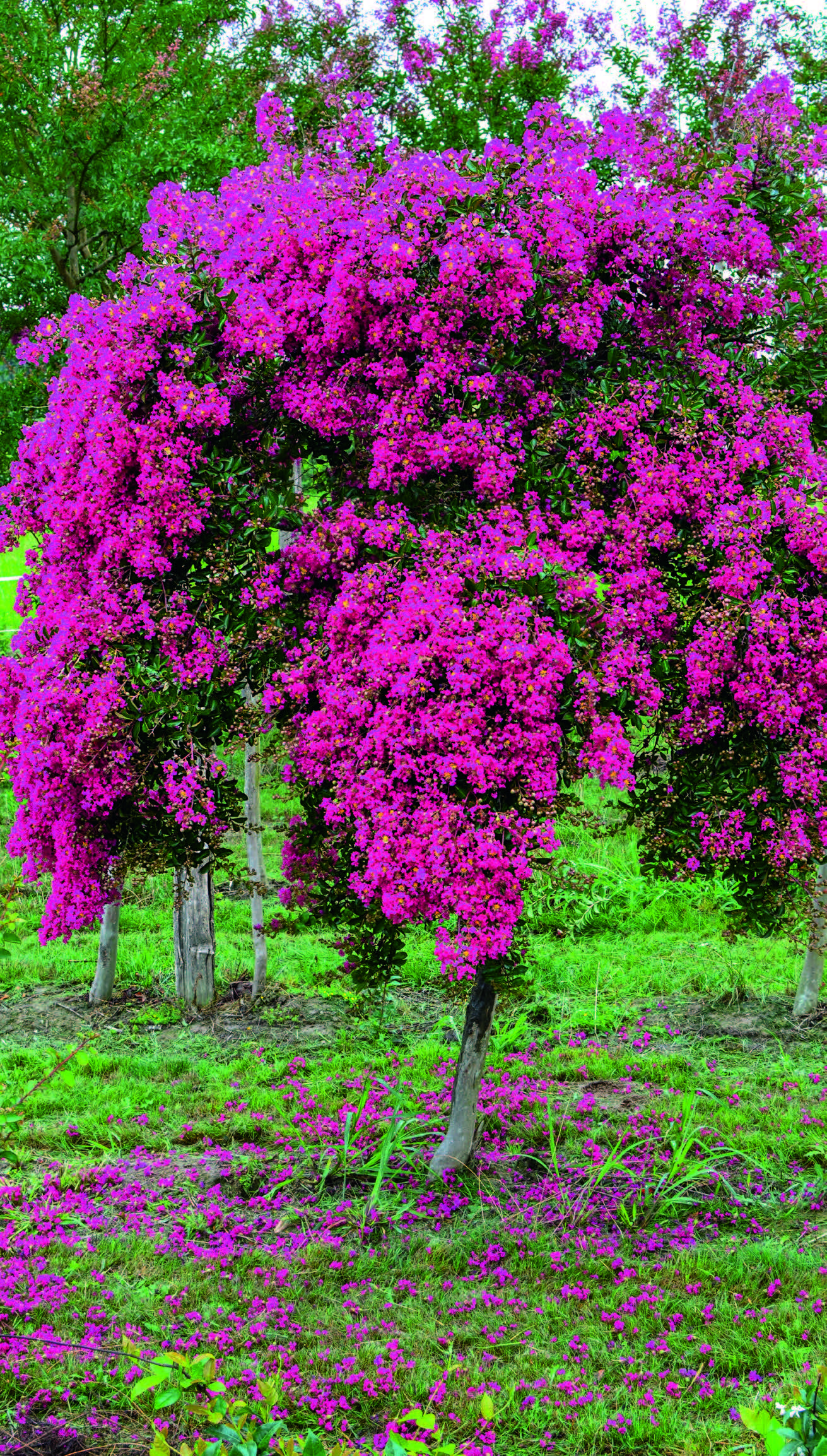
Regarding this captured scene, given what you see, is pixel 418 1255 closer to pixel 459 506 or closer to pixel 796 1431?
pixel 459 506

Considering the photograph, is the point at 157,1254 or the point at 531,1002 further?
the point at 531,1002

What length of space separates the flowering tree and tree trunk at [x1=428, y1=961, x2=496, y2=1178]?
2.48 feet

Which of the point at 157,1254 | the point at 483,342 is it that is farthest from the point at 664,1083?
the point at 483,342

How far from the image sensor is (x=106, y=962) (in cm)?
1042

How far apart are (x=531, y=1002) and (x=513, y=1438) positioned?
529cm

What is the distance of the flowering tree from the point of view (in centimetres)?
549

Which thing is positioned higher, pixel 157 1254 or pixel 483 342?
pixel 483 342

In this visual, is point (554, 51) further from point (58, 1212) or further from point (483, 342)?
point (58, 1212)

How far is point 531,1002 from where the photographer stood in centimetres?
1003

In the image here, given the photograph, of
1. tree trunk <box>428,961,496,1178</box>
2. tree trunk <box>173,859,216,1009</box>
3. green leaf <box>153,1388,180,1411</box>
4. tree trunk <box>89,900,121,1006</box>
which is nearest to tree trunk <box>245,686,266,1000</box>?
tree trunk <box>173,859,216,1009</box>

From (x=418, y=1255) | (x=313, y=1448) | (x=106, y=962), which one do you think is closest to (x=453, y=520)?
(x=418, y=1255)

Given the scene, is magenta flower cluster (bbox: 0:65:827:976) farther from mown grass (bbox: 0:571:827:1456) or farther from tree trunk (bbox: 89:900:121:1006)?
tree trunk (bbox: 89:900:121:1006)

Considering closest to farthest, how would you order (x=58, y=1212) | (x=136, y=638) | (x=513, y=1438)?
(x=513, y=1438)
(x=136, y=638)
(x=58, y=1212)

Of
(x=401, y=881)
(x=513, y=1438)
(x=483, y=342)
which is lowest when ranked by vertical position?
(x=513, y=1438)
